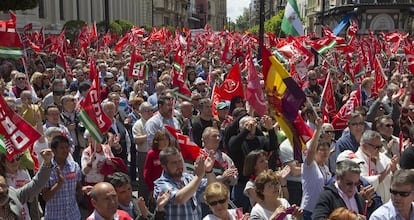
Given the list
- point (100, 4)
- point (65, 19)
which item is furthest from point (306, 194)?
point (100, 4)

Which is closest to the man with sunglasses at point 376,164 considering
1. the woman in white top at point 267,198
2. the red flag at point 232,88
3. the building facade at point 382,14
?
the woman in white top at point 267,198

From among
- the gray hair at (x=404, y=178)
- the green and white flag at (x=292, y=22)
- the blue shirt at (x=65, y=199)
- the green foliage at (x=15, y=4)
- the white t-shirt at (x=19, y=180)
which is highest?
the green foliage at (x=15, y=4)

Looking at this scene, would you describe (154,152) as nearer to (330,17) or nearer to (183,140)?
(183,140)

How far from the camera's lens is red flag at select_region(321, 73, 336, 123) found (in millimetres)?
9102

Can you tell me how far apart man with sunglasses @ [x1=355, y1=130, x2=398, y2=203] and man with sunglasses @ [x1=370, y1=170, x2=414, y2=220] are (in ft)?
3.66

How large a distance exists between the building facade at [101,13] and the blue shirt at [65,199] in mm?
18579

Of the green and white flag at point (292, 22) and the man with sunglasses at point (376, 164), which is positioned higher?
the green and white flag at point (292, 22)

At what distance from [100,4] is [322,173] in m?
49.8

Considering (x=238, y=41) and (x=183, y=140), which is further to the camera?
(x=238, y=41)

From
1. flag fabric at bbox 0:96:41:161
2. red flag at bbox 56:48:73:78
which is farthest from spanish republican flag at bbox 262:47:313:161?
red flag at bbox 56:48:73:78

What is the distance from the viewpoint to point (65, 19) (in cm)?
4566

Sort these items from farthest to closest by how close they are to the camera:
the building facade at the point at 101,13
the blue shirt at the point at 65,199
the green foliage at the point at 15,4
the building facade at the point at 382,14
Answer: the building facade at the point at 382,14 < the building facade at the point at 101,13 < the green foliage at the point at 15,4 < the blue shirt at the point at 65,199

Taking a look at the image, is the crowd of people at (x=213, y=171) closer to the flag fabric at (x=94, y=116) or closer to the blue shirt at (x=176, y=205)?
the blue shirt at (x=176, y=205)

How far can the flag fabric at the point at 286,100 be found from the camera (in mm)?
6480
